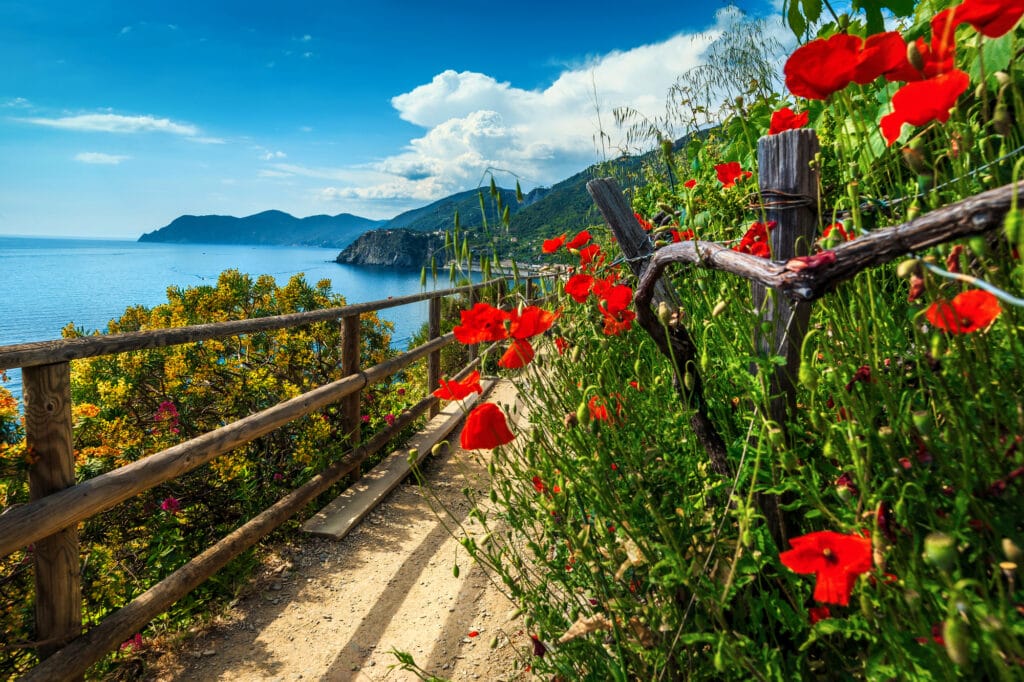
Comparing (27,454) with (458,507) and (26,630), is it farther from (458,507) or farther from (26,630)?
(458,507)

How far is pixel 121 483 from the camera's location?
1943 mm

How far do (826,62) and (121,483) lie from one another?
7.64ft

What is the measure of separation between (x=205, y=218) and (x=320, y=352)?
729ft

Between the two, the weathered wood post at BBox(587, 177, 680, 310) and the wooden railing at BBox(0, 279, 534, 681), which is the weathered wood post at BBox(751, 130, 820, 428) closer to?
the weathered wood post at BBox(587, 177, 680, 310)

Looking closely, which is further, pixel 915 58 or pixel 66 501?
pixel 66 501

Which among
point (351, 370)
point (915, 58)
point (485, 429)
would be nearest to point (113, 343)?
point (485, 429)

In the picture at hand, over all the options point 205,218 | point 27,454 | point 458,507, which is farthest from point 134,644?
point 205,218

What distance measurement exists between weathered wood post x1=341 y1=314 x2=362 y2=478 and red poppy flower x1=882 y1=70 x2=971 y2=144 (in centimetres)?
327

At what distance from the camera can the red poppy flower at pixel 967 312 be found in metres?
0.72

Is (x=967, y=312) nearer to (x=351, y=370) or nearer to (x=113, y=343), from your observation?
(x=113, y=343)

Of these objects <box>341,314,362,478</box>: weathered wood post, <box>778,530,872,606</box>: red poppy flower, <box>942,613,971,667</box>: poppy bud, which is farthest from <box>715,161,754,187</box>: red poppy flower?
<box>341,314,362,478</box>: weathered wood post

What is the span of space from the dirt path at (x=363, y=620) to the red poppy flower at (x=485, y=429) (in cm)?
55

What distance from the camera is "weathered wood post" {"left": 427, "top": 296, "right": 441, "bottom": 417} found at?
213 inches

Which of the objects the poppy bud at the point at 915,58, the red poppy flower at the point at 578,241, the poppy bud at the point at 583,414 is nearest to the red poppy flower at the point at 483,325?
the poppy bud at the point at 583,414
